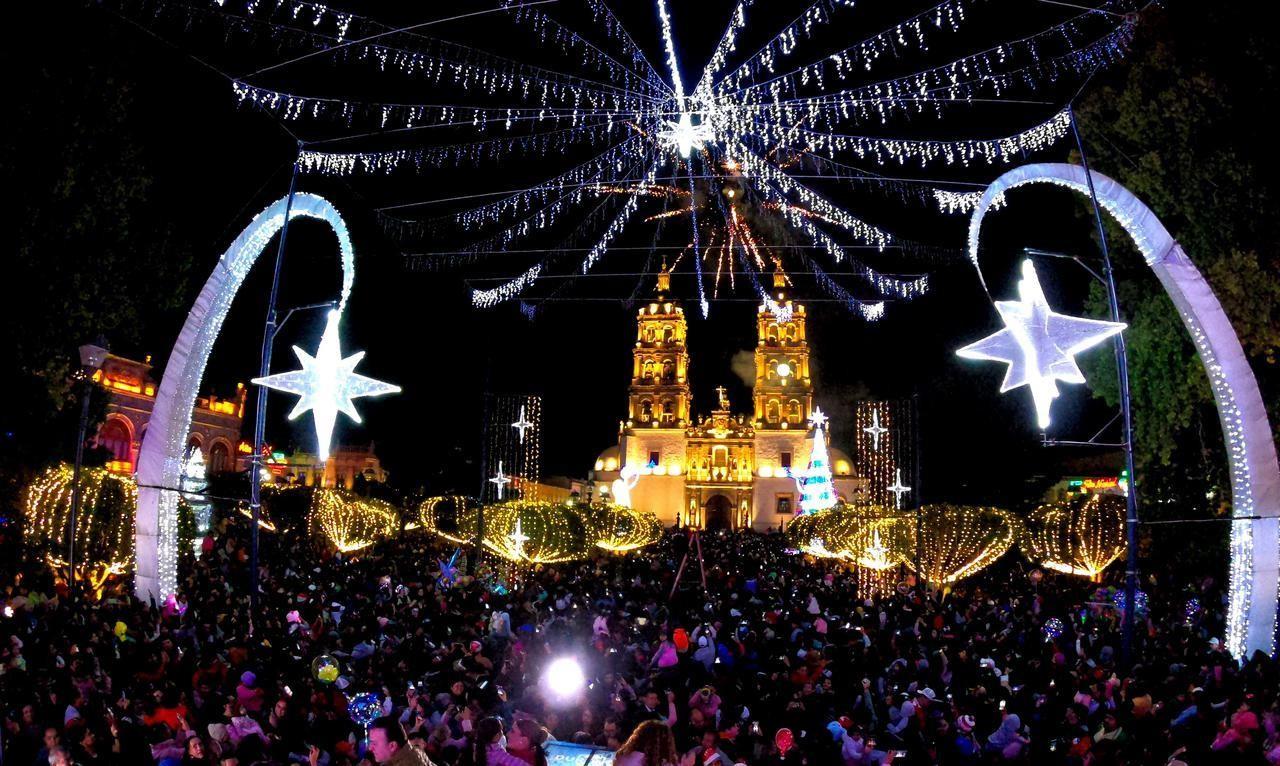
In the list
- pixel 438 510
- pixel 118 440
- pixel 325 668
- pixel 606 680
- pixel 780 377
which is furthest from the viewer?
pixel 780 377

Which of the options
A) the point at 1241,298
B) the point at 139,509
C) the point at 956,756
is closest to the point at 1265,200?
the point at 1241,298

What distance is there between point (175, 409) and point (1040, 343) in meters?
10.9

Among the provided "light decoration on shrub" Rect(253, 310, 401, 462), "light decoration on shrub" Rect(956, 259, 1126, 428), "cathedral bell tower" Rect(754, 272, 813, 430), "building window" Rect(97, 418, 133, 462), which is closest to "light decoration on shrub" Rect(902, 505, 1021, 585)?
"light decoration on shrub" Rect(956, 259, 1126, 428)

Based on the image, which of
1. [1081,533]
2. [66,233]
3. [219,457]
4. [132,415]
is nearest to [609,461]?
[219,457]

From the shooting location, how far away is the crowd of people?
7484mm

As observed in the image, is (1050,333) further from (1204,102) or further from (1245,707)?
(1204,102)

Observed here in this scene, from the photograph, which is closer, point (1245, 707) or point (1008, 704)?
point (1245, 707)

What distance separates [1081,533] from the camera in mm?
20312

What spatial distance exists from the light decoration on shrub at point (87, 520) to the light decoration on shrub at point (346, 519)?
32.3ft

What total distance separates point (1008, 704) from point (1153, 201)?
37.9 ft

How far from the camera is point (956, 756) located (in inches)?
324

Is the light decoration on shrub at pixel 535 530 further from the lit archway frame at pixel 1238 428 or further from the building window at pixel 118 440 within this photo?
the building window at pixel 118 440

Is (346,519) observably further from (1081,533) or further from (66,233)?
(1081,533)

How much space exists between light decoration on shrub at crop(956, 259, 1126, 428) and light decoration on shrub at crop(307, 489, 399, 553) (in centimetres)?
1944
